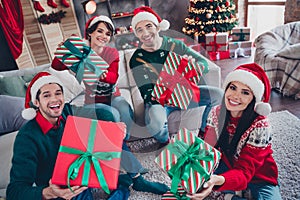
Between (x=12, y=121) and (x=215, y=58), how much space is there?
306 centimetres

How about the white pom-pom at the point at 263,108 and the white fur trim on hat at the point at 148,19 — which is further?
the white fur trim on hat at the point at 148,19

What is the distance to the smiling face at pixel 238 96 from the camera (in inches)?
42.7

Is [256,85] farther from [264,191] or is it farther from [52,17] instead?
[52,17]

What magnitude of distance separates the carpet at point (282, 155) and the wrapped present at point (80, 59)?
794 millimetres

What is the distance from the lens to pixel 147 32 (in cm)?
138

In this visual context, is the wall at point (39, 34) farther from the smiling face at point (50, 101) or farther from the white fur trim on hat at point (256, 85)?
the white fur trim on hat at point (256, 85)

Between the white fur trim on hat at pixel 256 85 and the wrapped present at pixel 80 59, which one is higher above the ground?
the wrapped present at pixel 80 59

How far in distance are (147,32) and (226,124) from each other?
→ 67 centimetres

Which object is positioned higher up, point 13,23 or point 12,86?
point 13,23

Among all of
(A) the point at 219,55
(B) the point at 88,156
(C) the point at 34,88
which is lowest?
(A) the point at 219,55

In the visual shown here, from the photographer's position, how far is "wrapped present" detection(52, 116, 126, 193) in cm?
95

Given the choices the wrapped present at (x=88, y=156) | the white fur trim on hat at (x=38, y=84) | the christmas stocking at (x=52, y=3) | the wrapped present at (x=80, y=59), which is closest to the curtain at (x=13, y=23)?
the christmas stocking at (x=52, y=3)

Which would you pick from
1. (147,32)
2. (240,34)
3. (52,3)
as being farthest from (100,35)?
(240,34)

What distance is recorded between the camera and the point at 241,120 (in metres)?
1.14
